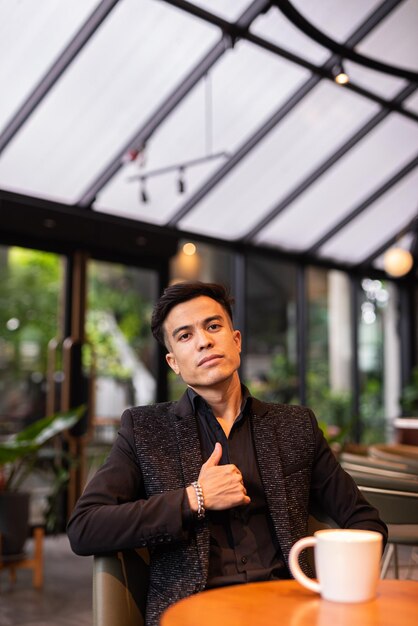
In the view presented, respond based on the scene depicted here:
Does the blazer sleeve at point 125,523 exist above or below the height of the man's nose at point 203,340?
below

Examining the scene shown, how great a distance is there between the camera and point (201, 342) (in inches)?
74.9

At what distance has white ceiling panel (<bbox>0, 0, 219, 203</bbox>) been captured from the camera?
5074 mm

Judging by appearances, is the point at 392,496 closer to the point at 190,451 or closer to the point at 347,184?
the point at 190,451

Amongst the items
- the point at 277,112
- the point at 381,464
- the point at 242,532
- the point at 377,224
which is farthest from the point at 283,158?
the point at 242,532

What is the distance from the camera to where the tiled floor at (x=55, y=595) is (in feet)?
12.7

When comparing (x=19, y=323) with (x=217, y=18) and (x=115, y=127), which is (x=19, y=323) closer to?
(x=115, y=127)

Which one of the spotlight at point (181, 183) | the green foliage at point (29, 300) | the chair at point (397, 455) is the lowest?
the chair at point (397, 455)

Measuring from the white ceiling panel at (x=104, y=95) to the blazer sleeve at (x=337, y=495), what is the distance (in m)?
3.81

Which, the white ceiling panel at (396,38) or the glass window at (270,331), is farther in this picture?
the glass window at (270,331)

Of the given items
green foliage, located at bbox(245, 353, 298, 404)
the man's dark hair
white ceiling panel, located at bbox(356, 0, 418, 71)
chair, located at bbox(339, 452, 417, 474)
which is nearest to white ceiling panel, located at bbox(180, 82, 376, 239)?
white ceiling panel, located at bbox(356, 0, 418, 71)

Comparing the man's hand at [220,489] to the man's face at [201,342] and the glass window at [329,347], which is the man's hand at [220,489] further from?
the glass window at [329,347]

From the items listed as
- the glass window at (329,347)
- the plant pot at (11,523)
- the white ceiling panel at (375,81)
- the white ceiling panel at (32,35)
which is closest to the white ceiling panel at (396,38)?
the white ceiling panel at (375,81)

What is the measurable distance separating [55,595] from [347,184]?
4.76 meters

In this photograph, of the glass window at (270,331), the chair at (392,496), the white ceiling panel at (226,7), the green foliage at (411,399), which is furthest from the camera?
the green foliage at (411,399)
